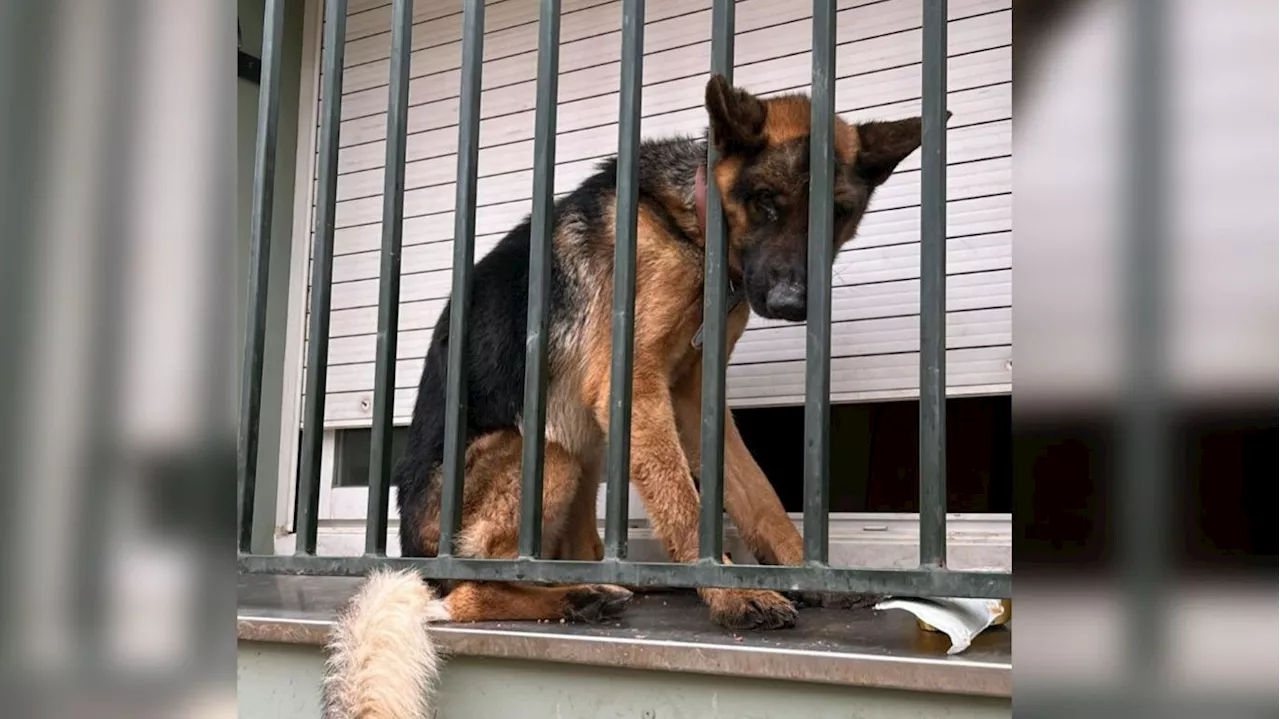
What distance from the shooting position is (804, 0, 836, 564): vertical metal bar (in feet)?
7.10

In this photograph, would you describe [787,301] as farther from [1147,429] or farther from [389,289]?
[1147,429]

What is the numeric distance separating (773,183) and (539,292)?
2.75ft

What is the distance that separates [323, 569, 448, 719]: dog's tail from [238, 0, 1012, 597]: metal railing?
0.23 m

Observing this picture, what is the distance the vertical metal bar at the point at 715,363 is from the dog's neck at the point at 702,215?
52cm

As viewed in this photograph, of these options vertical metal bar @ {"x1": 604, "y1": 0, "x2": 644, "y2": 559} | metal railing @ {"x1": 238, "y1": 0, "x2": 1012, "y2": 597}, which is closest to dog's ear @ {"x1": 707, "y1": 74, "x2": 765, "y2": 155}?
metal railing @ {"x1": 238, "y1": 0, "x2": 1012, "y2": 597}

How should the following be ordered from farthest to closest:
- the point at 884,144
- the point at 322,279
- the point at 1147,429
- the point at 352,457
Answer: the point at 352,457 → the point at 884,144 → the point at 322,279 → the point at 1147,429

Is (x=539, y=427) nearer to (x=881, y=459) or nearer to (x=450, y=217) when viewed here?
(x=881, y=459)

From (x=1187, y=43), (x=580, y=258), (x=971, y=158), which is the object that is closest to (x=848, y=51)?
(x=971, y=158)

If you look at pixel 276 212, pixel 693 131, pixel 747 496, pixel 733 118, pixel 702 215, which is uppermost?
pixel 693 131

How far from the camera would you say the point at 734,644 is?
208 cm

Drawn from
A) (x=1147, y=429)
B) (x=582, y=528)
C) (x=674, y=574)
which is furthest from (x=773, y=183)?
(x=1147, y=429)

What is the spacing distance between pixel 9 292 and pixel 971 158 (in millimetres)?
3847

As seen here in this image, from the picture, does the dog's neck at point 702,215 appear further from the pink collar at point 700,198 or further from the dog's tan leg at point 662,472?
the dog's tan leg at point 662,472

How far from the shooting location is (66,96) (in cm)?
50
